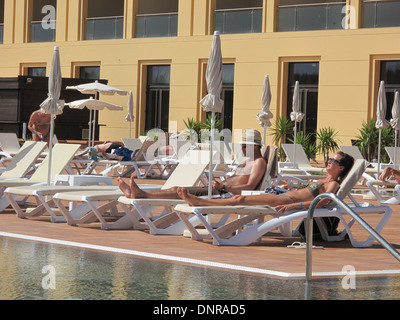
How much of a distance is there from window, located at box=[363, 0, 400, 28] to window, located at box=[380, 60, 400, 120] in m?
1.22

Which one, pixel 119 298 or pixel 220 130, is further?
pixel 220 130

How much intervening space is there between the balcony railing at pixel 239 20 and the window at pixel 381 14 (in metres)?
3.93

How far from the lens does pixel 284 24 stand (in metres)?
28.4

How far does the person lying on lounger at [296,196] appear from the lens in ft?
28.0

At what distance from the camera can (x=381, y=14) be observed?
26.6m

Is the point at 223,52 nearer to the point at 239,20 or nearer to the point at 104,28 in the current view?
the point at 239,20

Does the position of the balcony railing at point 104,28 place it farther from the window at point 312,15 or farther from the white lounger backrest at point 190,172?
the white lounger backrest at point 190,172

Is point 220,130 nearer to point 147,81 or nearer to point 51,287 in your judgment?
point 147,81

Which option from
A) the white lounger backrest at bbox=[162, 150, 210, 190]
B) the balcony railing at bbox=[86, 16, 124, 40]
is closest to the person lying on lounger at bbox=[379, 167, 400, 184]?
the white lounger backrest at bbox=[162, 150, 210, 190]

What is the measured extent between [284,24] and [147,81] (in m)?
6.13

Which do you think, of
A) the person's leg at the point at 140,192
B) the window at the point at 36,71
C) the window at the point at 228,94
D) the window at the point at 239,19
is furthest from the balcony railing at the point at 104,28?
the person's leg at the point at 140,192
